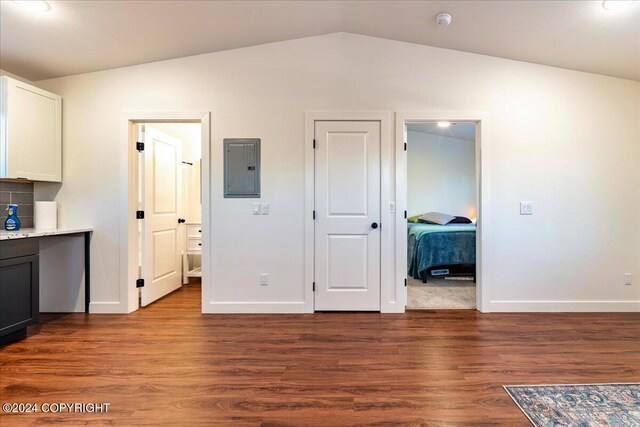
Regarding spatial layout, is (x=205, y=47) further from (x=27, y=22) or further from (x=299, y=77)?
(x=27, y=22)

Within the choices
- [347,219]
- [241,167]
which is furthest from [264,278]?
[241,167]

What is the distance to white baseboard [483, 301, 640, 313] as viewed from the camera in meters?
3.38

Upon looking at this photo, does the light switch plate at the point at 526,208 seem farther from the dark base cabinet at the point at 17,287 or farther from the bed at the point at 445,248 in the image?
the dark base cabinet at the point at 17,287

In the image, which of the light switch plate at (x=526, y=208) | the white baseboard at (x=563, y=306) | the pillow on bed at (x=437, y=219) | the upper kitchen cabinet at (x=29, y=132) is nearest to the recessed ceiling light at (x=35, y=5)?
the upper kitchen cabinet at (x=29, y=132)

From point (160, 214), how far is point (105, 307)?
1.14 metres

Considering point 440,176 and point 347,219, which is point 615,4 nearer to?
point 347,219

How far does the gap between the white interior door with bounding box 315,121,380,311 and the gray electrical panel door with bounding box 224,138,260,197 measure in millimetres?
629

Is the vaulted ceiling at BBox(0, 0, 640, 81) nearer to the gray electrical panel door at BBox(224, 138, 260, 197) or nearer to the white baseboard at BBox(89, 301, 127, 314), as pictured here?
the gray electrical panel door at BBox(224, 138, 260, 197)

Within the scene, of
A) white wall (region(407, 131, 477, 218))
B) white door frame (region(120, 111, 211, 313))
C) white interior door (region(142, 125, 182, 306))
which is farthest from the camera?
white wall (region(407, 131, 477, 218))

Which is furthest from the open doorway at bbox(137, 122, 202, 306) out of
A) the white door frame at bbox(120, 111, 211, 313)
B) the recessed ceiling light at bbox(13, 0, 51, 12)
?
the recessed ceiling light at bbox(13, 0, 51, 12)

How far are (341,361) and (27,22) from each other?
11.3 feet

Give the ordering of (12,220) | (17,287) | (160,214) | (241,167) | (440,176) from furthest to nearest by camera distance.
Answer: (440,176), (160,214), (241,167), (12,220), (17,287)

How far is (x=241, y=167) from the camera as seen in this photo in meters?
3.37

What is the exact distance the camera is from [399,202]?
338cm
